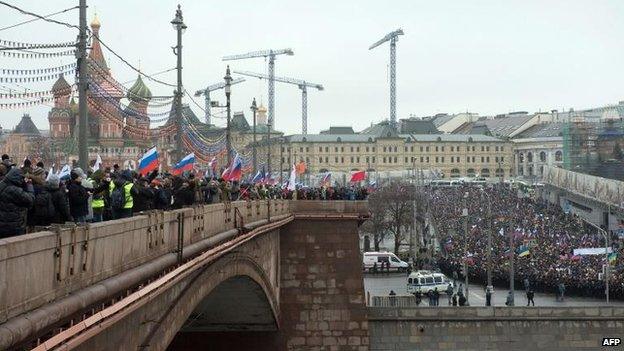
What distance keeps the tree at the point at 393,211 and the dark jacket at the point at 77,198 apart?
233ft

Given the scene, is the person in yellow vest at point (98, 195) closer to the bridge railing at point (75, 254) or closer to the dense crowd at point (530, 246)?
the bridge railing at point (75, 254)

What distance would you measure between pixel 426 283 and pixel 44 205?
44394 mm

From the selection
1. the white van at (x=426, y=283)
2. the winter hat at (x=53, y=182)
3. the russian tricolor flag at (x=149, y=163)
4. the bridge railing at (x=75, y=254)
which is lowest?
the white van at (x=426, y=283)

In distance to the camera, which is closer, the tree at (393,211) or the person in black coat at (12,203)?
the person in black coat at (12,203)

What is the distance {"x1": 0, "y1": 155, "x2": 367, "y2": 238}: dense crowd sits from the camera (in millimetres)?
10305

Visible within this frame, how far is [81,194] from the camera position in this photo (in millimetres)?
13258

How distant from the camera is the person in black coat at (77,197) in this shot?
521 inches

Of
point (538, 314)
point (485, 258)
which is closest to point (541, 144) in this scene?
point (485, 258)

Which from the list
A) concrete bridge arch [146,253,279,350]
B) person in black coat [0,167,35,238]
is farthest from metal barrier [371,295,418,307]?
person in black coat [0,167,35,238]

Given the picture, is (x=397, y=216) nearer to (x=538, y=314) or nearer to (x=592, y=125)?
(x=592, y=125)

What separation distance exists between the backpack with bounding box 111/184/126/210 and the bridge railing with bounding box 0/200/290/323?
61 centimetres

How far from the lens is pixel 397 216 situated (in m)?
88.9

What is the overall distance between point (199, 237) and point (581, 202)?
7679 cm

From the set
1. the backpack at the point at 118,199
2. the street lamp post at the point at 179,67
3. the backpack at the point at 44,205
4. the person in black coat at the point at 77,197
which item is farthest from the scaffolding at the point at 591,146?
the backpack at the point at 44,205
